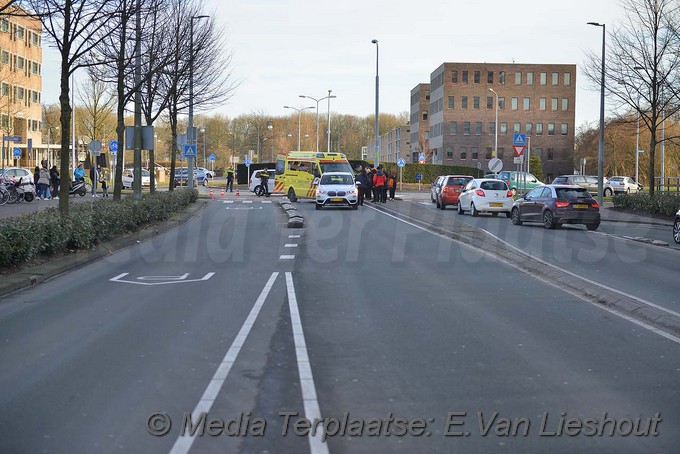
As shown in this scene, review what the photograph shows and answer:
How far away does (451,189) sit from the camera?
39.8 metres

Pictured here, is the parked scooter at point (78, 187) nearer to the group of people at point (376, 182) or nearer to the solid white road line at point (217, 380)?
the group of people at point (376, 182)

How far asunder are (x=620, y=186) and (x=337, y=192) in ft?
120

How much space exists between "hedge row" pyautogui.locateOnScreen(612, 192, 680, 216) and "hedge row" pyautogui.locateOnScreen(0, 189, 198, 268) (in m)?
20.0

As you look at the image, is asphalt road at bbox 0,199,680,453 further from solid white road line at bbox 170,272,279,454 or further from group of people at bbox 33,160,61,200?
group of people at bbox 33,160,61,200

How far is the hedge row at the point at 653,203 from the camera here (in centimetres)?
3434

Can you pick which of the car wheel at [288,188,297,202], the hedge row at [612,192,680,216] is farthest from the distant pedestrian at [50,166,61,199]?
the hedge row at [612,192,680,216]

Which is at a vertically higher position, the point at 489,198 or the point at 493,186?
the point at 493,186

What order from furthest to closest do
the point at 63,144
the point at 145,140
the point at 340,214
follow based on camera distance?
the point at 340,214, the point at 145,140, the point at 63,144

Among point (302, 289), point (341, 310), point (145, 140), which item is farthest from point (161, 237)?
point (341, 310)

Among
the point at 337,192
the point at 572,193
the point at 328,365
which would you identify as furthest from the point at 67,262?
the point at 337,192

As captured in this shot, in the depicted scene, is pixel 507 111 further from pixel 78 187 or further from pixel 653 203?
pixel 653 203

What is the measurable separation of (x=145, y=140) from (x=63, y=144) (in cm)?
956

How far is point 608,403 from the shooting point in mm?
6617

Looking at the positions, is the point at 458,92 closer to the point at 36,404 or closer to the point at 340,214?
the point at 340,214
